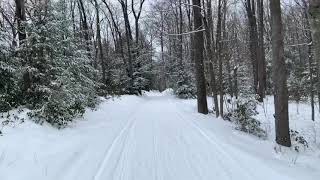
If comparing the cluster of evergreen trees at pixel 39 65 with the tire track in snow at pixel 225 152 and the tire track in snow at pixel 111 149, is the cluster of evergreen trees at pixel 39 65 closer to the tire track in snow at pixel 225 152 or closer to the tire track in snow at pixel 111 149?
the tire track in snow at pixel 111 149

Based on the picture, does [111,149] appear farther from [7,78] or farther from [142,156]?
[7,78]

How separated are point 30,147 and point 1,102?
3.09m

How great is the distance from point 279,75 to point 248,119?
307 centimetres

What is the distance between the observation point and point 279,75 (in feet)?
32.3

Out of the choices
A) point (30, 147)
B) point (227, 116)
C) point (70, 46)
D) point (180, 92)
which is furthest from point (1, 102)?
point (180, 92)

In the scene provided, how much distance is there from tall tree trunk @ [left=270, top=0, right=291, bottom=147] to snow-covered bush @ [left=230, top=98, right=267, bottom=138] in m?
2.11

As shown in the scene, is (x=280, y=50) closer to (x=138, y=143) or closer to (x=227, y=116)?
(x=138, y=143)

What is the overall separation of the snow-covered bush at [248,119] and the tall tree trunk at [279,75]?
2.11 m

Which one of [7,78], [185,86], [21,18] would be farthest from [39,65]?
[185,86]

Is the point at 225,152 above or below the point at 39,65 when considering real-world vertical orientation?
below

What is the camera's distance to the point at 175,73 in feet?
123

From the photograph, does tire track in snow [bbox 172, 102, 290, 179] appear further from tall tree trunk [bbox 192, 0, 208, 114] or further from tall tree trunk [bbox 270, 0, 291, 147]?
tall tree trunk [bbox 192, 0, 208, 114]

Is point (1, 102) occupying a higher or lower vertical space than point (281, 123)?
higher

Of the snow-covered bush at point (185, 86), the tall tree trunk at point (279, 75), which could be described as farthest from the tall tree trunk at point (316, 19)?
the snow-covered bush at point (185, 86)
